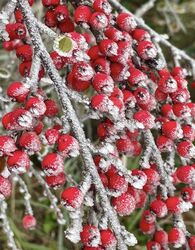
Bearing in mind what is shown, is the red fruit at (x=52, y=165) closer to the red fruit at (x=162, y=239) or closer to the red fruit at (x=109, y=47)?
the red fruit at (x=109, y=47)

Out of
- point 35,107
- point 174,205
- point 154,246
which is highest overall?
point 35,107

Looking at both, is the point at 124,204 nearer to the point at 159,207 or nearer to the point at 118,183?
the point at 118,183

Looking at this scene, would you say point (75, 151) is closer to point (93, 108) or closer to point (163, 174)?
point (93, 108)

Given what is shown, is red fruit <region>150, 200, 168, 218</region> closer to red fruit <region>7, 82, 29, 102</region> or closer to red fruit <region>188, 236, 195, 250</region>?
red fruit <region>188, 236, 195, 250</region>

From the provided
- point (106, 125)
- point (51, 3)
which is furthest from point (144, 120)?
point (51, 3)

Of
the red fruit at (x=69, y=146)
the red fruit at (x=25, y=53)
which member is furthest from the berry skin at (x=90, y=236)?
the red fruit at (x=25, y=53)

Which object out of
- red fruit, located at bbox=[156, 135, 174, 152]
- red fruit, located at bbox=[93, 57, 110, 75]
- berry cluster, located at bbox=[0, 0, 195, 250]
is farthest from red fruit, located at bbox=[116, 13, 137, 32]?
red fruit, located at bbox=[156, 135, 174, 152]
